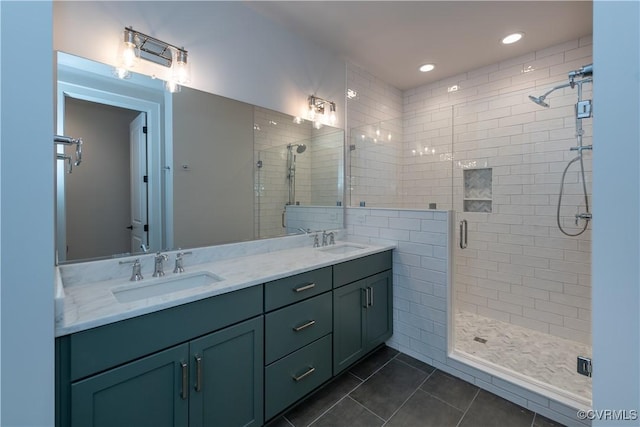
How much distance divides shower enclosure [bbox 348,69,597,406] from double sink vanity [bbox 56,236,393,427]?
105cm

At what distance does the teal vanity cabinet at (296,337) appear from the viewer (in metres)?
1.49

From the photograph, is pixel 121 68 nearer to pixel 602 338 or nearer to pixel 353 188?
pixel 353 188

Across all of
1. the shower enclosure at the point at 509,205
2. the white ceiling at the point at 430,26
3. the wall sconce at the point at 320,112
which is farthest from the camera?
the wall sconce at the point at 320,112

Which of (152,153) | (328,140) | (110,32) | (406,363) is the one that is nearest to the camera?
(110,32)

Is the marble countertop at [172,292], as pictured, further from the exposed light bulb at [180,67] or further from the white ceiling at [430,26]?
the white ceiling at [430,26]

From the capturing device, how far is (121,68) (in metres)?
1.54

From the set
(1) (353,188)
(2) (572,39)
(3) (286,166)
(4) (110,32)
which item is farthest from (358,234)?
(2) (572,39)

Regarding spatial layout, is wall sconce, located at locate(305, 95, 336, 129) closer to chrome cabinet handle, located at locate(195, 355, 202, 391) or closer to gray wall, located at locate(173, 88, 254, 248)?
gray wall, located at locate(173, 88, 254, 248)

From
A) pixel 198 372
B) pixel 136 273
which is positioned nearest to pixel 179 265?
pixel 136 273

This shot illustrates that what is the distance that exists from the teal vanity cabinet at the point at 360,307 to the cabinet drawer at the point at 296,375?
118 millimetres

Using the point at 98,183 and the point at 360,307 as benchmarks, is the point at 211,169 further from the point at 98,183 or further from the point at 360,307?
the point at 360,307

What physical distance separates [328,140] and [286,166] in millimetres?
644

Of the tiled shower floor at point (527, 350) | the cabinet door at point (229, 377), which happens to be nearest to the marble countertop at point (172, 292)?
the cabinet door at point (229, 377)

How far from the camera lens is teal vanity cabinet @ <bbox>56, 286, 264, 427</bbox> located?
0.93 meters
